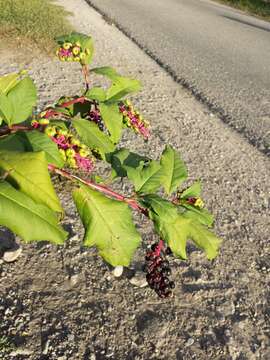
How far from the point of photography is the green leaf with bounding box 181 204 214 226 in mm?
1028

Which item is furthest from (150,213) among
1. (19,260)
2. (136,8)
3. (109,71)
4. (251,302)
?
(136,8)

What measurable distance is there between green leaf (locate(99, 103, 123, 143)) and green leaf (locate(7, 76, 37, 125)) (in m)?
0.20

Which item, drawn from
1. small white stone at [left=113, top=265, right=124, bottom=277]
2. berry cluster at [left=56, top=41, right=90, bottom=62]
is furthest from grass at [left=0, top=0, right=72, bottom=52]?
berry cluster at [left=56, top=41, right=90, bottom=62]

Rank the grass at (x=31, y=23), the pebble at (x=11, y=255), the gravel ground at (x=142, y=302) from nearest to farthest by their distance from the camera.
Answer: the gravel ground at (x=142, y=302), the pebble at (x=11, y=255), the grass at (x=31, y=23)

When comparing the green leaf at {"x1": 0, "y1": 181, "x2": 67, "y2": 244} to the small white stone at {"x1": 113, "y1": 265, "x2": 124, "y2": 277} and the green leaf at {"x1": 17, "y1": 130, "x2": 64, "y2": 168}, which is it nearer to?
the green leaf at {"x1": 17, "y1": 130, "x2": 64, "y2": 168}

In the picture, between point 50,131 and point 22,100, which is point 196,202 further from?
point 22,100

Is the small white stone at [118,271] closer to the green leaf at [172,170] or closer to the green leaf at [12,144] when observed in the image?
the green leaf at [172,170]

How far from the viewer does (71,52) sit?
1297mm

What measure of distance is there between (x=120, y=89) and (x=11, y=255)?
139cm

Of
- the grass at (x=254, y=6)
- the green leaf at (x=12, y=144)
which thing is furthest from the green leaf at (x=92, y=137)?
the grass at (x=254, y=6)

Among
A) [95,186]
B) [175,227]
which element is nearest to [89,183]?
[95,186]

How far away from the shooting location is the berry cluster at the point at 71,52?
1.28 metres

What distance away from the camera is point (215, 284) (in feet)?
8.05

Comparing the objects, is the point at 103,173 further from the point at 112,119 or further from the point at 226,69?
the point at 226,69
